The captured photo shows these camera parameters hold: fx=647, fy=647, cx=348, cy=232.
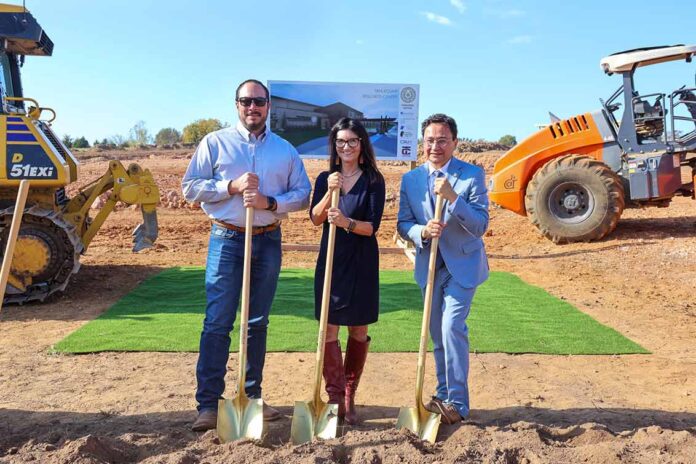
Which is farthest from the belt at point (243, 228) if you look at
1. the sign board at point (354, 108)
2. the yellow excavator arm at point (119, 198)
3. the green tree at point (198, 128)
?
the green tree at point (198, 128)

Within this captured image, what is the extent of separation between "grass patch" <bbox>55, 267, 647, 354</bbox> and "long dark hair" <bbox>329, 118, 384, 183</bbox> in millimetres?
2207

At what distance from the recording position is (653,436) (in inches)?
132

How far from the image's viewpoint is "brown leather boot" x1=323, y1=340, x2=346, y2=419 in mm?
3668

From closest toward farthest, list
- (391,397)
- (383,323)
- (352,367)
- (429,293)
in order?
1. (429,293)
2. (352,367)
3. (391,397)
4. (383,323)

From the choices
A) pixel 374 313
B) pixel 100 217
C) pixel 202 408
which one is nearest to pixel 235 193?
pixel 374 313

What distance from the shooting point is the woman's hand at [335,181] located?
11.2 feet

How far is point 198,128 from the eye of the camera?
4662cm

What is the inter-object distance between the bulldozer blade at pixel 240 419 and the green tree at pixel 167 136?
50.4m

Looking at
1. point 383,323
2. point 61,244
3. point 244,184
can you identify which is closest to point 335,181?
point 244,184

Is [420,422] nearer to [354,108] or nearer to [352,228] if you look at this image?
[352,228]

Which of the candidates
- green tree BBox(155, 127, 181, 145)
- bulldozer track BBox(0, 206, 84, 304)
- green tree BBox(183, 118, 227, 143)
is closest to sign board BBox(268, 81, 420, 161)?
bulldozer track BBox(0, 206, 84, 304)

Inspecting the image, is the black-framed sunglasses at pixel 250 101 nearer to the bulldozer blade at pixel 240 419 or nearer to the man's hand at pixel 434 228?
the man's hand at pixel 434 228

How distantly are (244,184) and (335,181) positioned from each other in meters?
0.48

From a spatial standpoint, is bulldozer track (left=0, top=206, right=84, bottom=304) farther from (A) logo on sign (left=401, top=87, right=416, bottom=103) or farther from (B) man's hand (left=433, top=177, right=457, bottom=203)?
(A) logo on sign (left=401, top=87, right=416, bottom=103)
